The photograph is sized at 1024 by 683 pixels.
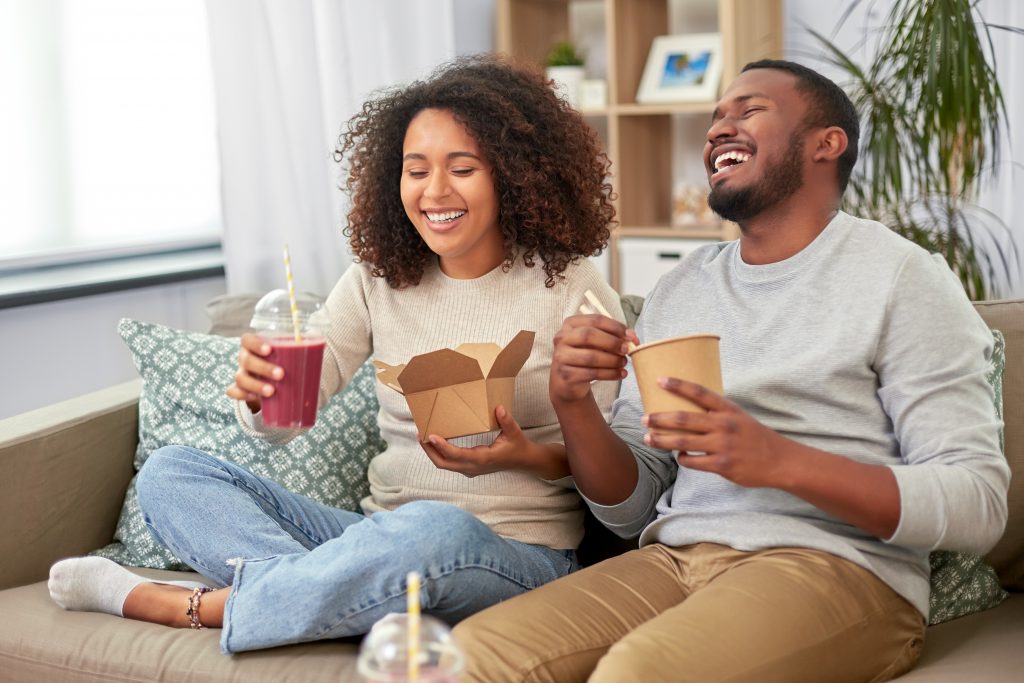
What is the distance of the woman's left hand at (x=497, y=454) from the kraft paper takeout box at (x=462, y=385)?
0.02 meters

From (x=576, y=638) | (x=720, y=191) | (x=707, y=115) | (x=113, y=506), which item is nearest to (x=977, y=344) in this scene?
(x=720, y=191)

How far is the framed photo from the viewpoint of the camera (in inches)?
151

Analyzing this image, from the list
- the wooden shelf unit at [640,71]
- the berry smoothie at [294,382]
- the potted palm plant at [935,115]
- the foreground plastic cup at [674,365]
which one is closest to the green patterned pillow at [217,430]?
the berry smoothie at [294,382]

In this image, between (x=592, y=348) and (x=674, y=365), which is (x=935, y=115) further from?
(x=674, y=365)

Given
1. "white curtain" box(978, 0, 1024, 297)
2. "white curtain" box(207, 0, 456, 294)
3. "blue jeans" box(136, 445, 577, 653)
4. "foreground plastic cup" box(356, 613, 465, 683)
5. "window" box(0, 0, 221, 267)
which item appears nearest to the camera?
"foreground plastic cup" box(356, 613, 465, 683)

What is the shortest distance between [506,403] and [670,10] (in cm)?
278

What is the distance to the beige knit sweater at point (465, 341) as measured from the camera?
1832 mm

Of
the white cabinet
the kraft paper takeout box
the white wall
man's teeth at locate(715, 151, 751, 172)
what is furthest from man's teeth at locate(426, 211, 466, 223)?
the white cabinet

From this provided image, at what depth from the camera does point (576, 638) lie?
145cm

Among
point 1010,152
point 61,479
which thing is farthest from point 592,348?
point 1010,152

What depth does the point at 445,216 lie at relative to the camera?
6.09 ft

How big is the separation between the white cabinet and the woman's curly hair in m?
1.82

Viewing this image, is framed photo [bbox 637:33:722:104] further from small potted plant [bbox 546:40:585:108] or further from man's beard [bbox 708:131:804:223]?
man's beard [bbox 708:131:804:223]

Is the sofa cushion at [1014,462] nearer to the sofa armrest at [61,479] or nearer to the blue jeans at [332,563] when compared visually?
the blue jeans at [332,563]
